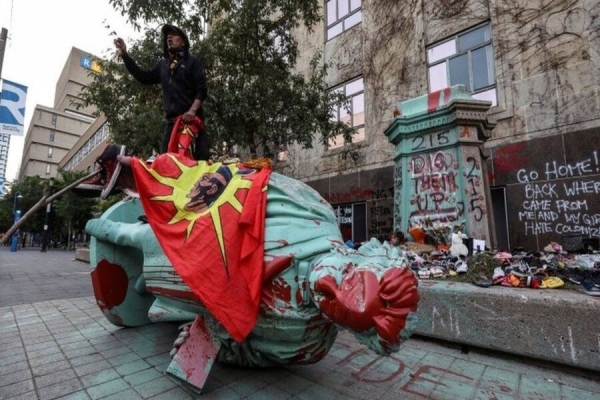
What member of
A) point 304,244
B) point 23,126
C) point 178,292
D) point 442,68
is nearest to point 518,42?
point 442,68

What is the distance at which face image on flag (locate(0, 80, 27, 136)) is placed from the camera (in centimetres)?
779

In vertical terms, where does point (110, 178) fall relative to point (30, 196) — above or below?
below

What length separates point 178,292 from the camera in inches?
80.3

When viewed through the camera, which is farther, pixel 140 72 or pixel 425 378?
pixel 140 72

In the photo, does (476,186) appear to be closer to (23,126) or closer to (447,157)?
(447,157)

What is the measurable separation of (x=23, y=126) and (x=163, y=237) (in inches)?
350

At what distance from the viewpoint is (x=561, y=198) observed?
6707 mm

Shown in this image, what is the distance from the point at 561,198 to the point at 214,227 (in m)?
7.77

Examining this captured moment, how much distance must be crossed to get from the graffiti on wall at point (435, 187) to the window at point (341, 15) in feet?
25.3

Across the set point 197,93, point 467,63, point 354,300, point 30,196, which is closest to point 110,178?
point 197,93

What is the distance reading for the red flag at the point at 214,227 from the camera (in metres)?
1.67

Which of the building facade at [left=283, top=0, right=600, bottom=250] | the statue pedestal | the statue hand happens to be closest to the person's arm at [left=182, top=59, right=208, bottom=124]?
the statue hand

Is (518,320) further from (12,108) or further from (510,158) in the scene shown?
(12,108)

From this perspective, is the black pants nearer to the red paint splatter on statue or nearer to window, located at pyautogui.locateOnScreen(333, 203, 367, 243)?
the red paint splatter on statue
